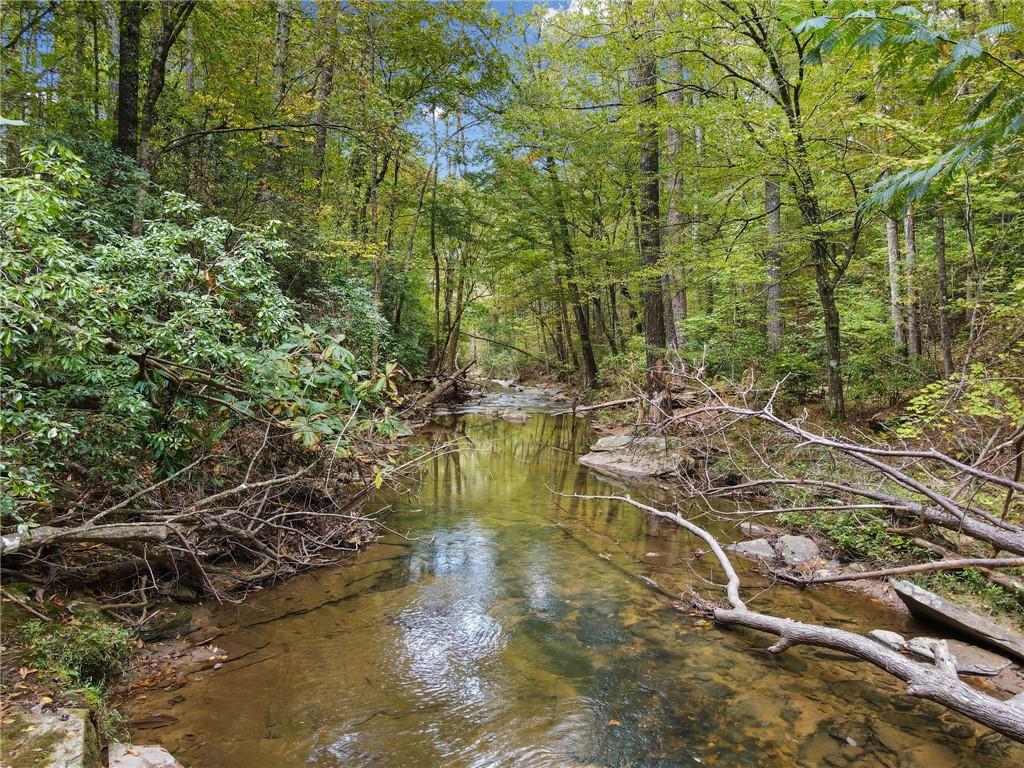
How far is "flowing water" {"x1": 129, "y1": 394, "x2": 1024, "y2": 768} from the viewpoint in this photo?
331cm

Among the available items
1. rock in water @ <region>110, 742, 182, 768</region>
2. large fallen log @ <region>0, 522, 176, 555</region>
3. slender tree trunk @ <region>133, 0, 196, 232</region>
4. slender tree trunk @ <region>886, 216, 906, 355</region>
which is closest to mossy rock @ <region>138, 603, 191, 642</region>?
large fallen log @ <region>0, 522, 176, 555</region>

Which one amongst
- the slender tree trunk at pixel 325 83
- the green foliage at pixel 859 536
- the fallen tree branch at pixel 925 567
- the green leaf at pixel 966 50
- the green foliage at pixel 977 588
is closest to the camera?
the green leaf at pixel 966 50

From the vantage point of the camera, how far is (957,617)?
442 cm

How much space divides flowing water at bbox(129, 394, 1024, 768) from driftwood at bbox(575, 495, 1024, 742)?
0.27m

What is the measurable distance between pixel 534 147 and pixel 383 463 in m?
12.8

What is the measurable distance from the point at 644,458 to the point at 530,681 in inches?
274

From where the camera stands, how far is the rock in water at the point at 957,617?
4.16 meters

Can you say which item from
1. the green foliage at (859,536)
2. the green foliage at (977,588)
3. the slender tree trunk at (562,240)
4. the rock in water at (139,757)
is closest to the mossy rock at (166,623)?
the rock in water at (139,757)

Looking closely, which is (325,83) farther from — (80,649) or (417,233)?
(80,649)

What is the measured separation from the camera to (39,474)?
11.5 feet

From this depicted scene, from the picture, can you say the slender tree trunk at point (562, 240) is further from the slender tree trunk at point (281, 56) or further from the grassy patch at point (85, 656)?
the grassy patch at point (85, 656)

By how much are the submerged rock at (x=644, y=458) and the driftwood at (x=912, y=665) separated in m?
4.49

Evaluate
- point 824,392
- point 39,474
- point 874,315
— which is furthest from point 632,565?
point 874,315

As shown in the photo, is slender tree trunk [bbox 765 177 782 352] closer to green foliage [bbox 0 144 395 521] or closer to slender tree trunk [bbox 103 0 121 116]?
green foliage [bbox 0 144 395 521]
